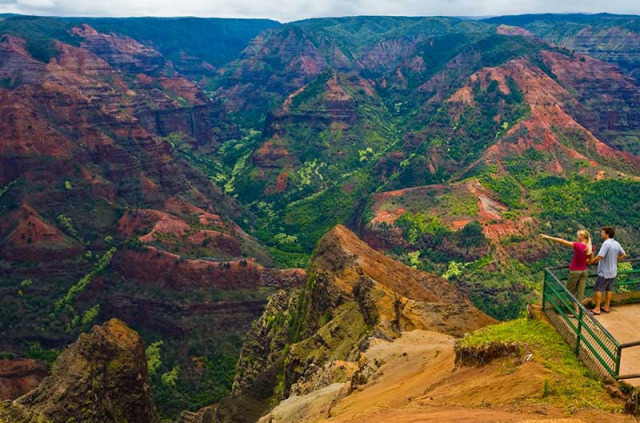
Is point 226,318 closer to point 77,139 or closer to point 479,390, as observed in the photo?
point 77,139

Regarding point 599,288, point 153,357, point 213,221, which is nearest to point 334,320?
point 599,288

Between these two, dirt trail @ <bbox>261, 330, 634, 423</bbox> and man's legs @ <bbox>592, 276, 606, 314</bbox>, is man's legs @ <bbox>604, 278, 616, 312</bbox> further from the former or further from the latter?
dirt trail @ <bbox>261, 330, 634, 423</bbox>

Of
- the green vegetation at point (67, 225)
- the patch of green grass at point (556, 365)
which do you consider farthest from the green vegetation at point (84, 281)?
the patch of green grass at point (556, 365)

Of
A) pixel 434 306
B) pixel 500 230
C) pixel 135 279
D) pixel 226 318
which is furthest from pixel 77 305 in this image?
pixel 500 230

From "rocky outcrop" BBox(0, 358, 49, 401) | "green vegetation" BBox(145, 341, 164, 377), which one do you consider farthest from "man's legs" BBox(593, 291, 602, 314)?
"green vegetation" BBox(145, 341, 164, 377)

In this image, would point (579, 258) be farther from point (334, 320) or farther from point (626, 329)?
point (334, 320)

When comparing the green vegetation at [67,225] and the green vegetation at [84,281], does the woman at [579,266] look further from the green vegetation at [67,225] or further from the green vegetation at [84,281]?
the green vegetation at [67,225]
